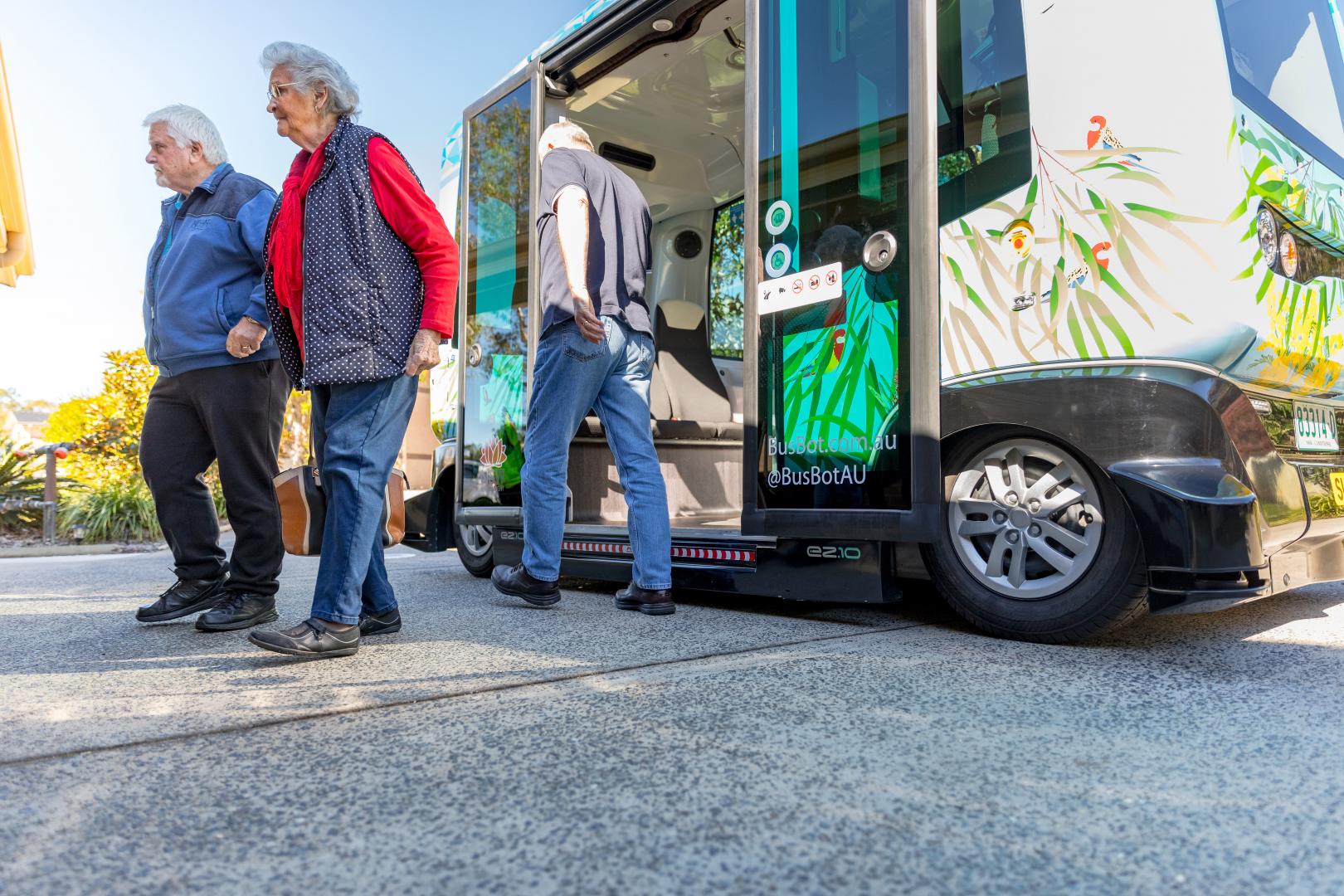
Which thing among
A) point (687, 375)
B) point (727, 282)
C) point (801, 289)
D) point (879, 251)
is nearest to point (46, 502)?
point (687, 375)

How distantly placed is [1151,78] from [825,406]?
1.25 meters

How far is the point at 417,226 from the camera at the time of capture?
2559mm

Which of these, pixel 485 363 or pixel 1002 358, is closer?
pixel 1002 358

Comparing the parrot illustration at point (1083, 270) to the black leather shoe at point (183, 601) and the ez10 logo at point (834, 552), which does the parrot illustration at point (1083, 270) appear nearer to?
the ez10 logo at point (834, 552)

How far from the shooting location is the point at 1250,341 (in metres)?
2.31

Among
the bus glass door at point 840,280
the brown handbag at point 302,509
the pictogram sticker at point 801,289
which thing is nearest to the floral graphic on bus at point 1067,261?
the bus glass door at point 840,280

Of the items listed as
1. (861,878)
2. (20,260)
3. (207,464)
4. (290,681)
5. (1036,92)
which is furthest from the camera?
(20,260)

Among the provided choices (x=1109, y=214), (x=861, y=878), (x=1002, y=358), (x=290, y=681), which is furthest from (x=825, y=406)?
(x=861, y=878)

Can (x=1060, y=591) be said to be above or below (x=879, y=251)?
below

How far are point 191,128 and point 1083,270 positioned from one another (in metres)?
2.85

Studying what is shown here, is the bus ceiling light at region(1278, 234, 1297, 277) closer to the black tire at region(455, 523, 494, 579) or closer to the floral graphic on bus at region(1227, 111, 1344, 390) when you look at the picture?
the floral graphic on bus at region(1227, 111, 1344, 390)

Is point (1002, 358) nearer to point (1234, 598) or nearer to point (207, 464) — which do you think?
point (1234, 598)

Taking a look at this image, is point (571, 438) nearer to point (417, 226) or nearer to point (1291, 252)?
point (417, 226)

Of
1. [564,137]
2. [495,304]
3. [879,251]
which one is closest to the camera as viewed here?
[879,251]
